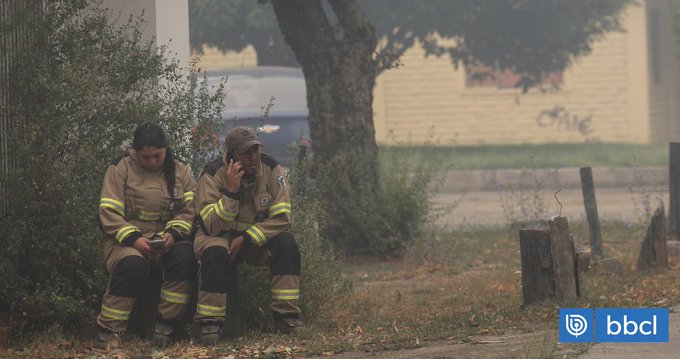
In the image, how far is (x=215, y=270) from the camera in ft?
24.7

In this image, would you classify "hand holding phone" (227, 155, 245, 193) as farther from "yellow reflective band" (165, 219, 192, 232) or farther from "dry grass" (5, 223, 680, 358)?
"dry grass" (5, 223, 680, 358)

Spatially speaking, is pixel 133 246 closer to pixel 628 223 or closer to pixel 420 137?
pixel 628 223

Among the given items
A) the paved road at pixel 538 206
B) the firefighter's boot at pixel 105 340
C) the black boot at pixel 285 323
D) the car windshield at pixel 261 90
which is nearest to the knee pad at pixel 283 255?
the black boot at pixel 285 323

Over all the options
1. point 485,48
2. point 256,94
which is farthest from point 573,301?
point 485,48

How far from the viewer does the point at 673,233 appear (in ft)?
40.0

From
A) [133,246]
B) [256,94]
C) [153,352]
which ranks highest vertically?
[256,94]

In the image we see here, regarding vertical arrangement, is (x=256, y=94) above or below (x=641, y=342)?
above

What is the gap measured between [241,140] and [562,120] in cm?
2489

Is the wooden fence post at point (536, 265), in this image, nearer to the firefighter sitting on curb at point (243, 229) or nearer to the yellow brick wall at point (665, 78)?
the firefighter sitting on curb at point (243, 229)

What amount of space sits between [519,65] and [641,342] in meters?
21.2

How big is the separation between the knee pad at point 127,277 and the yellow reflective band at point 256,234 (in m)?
0.64

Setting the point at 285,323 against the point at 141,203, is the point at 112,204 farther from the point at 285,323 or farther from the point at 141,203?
the point at 285,323

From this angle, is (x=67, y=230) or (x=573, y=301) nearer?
(x=67, y=230)

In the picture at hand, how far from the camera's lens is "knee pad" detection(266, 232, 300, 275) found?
7.74m
